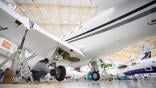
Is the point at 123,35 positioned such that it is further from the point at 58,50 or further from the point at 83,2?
the point at 83,2

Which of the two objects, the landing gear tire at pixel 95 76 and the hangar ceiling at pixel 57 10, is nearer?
the landing gear tire at pixel 95 76

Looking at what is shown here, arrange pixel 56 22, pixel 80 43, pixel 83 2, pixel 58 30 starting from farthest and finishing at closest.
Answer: pixel 58 30 < pixel 56 22 < pixel 83 2 < pixel 80 43

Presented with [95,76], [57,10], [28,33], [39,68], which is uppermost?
[57,10]

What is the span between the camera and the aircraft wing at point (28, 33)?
572 centimetres

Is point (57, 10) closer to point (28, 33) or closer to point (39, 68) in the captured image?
point (39, 68)

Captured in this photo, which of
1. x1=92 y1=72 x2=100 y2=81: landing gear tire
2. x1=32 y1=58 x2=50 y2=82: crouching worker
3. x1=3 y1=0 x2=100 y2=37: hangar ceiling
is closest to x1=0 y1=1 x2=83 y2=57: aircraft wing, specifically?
x1=32 y1=58 x2=50 y2=82: crouching worker

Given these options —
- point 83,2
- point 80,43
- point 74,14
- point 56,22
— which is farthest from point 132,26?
point 56,22

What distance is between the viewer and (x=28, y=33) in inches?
275

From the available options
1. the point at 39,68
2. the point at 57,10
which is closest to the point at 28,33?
the point at 39,68

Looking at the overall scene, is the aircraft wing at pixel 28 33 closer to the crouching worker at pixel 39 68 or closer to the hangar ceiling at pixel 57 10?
the crouching worker at pixel 39 68

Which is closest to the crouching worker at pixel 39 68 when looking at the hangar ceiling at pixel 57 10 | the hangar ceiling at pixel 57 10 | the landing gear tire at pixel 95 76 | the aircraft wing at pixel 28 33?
the aircraft wing at pixel 28 33

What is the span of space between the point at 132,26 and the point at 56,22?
23.6 m

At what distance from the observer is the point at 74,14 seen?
26.9m

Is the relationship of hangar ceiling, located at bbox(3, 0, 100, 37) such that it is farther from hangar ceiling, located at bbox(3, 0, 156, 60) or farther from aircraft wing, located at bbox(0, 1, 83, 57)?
aircraft wing, located at bbox(0, 1, 83, 57)
